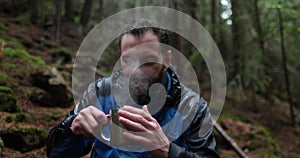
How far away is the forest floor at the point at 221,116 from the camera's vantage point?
450cm

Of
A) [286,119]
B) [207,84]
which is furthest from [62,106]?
[286,119]

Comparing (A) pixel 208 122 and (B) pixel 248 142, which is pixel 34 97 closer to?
(A) pixel 208 122

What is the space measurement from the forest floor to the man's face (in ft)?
6.62

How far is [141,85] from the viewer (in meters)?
1.81

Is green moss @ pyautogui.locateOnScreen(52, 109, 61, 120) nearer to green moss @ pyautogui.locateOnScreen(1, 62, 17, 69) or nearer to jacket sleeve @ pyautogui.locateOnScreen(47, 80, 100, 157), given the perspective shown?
green moss @ pyautogui.locateOnScreen(1, 62, 17, 69)

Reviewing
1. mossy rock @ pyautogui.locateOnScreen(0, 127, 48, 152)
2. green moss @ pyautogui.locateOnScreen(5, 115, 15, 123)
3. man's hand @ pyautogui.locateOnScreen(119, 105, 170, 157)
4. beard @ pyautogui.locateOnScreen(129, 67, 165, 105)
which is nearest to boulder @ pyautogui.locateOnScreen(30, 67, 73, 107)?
green moss @ pyautogui.locateOnScreen(5, 115, 15, 123)

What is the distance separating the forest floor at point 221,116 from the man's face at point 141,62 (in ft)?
6.62

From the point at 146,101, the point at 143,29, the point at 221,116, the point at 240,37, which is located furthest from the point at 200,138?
the point at 240,37

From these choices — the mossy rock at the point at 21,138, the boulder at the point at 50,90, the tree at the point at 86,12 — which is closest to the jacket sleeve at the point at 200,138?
the mossy rock at the point at 21,138

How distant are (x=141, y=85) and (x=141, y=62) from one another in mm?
149

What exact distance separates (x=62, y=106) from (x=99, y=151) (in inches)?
150

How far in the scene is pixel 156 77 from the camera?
1864mm

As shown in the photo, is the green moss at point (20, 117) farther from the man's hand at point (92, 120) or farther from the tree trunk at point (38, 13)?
the tree trunk at point (38, 13)

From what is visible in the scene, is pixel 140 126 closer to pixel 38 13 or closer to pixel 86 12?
pixel 38 13
